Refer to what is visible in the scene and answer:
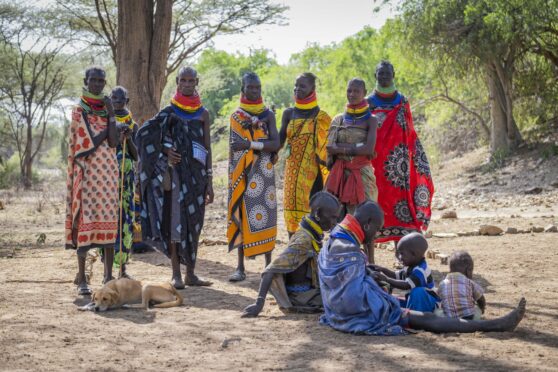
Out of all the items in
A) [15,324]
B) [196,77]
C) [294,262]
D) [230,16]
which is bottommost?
[15,324]

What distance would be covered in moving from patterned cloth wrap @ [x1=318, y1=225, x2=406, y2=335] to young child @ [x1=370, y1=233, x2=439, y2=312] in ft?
0.46

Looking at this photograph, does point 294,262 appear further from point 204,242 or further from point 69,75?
point 69,75

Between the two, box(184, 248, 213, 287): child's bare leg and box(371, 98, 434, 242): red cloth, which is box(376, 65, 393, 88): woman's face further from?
box(184, 248, 213, 287): child's bare leg

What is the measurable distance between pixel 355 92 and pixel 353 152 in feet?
1.66

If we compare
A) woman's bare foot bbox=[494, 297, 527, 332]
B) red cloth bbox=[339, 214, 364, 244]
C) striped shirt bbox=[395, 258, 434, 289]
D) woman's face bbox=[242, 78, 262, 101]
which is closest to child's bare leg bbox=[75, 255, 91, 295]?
woman's face bbox=[242, 78, 262, 101]

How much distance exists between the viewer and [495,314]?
5.48 m

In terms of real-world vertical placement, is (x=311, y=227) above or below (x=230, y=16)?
below

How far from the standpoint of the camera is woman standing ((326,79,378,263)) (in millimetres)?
6684

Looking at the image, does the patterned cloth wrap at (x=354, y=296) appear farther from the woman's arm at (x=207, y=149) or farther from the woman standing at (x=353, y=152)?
the woman's arm at (x=207, y=149)

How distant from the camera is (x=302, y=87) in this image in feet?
23.3

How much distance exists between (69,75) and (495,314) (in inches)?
1180

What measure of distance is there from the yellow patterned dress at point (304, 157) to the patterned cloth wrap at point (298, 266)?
1.55 metres

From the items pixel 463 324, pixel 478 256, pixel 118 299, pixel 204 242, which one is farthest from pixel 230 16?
pixel 463 324

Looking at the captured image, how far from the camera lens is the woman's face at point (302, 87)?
23.1 feet
